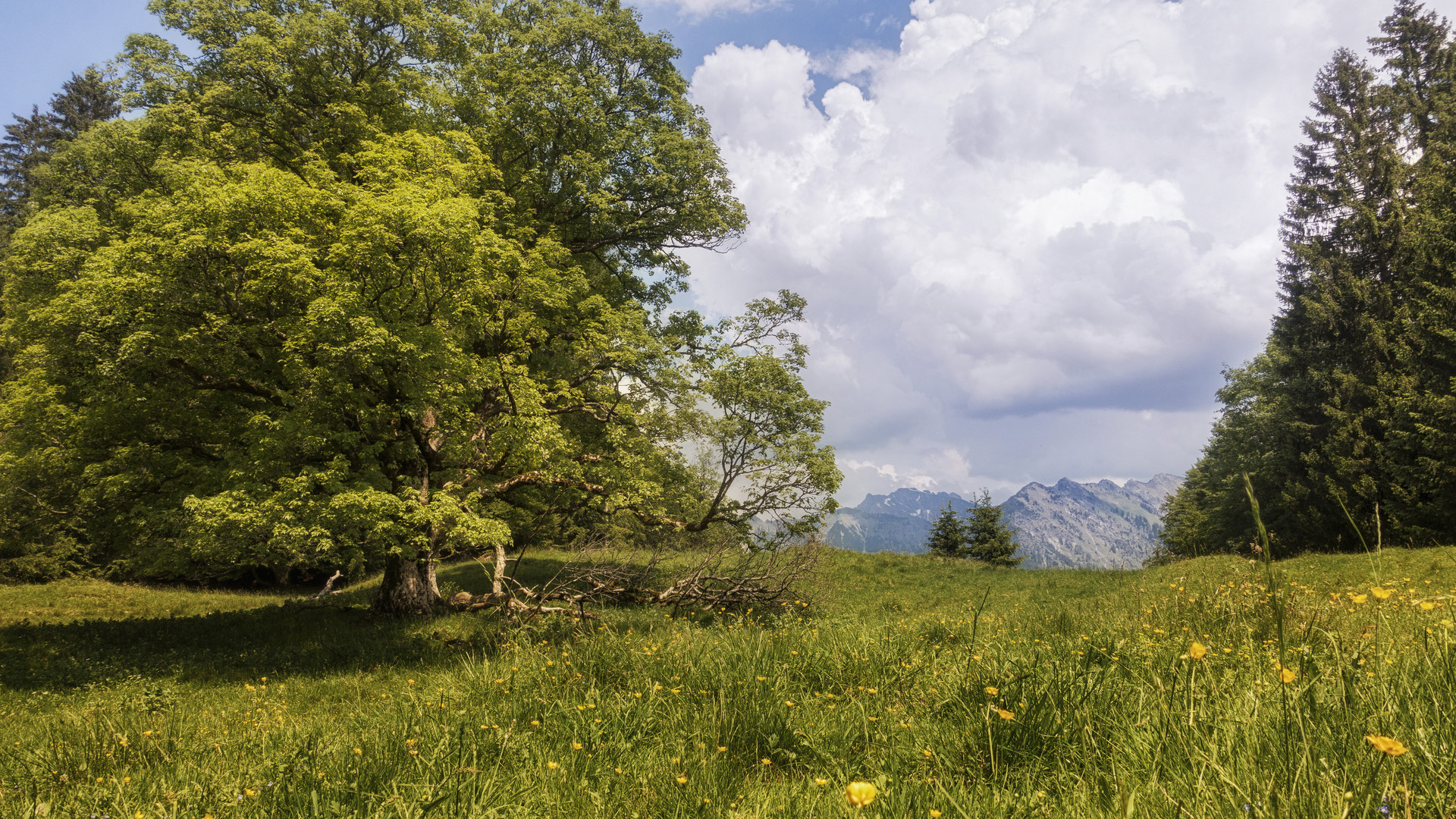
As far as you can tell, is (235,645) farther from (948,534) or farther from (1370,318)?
(1370,318)

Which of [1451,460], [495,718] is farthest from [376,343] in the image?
[1451,460]

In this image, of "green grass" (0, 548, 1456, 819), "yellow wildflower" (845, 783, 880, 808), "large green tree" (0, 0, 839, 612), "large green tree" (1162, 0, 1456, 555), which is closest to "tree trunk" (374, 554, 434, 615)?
"large green tree" (0, 0, 839, 612)

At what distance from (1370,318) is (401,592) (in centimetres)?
3714

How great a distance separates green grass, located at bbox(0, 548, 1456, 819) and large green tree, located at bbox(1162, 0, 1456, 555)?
24376 millimetres

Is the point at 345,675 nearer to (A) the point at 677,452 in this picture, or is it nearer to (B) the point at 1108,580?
(A) the point at 677,452

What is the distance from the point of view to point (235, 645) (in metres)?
11.7

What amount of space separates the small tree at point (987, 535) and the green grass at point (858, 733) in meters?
29.1

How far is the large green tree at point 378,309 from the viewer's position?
31.6 ft

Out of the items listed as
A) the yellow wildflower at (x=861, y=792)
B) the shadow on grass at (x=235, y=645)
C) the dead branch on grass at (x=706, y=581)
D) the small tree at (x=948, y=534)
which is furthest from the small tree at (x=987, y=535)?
the yellow wildflower at (x=861, y=792)

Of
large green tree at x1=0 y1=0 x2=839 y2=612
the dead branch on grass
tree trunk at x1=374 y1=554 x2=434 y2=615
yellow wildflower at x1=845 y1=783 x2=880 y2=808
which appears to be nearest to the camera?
yellow wildflower at x1=845 y1=783 x2=880 y2=808

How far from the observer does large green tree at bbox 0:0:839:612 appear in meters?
9.62

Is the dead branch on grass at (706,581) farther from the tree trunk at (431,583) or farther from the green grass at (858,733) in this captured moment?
the green grass at (858,733)

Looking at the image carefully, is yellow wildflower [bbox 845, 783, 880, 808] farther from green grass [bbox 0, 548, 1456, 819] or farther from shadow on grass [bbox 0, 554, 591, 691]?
shadow on grass [bbox 0, 554, 591, 691]

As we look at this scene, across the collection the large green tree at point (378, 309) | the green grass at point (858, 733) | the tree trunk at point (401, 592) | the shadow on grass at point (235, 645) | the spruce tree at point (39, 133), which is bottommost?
the shadow on grass at point (235, 645)
